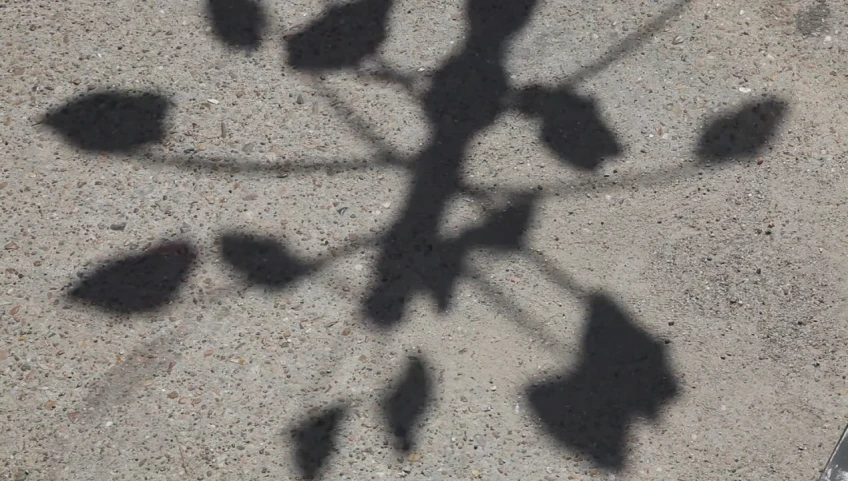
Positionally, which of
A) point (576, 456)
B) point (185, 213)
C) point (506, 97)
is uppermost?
point (506, 97)

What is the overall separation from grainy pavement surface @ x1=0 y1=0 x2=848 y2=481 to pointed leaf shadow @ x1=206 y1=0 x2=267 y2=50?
0.6 inches

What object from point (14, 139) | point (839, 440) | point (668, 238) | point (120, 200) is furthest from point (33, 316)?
point (839, 440)

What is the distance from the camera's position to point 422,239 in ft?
11.9

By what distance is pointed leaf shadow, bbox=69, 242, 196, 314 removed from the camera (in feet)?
11.4

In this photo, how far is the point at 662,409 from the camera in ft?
10.9

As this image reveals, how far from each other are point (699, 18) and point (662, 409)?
5.66 ft

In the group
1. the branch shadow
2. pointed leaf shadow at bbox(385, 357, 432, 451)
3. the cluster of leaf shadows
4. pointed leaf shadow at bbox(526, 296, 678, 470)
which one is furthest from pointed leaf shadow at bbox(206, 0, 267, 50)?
pointed leaf shadow at bbox(526, 296, 678, 470)

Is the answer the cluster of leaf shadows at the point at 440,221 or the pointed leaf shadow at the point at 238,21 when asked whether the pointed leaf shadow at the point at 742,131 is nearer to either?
the cluster of leaf shadows at the point at 440,221

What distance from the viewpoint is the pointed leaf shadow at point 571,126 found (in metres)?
3.84

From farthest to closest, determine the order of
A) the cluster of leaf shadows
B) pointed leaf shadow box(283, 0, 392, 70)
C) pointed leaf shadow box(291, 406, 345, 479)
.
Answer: pointed leaf shadow box(283, 0, 392, 70), the cluster of leaf shadows, pointed leaf shadow box(291, 406, 345, 479)

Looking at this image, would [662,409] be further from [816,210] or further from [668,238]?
[816,210]

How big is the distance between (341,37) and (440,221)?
948 millimetres

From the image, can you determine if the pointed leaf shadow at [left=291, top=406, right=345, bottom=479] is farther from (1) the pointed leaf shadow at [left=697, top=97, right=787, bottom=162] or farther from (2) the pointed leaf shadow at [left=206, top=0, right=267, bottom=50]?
(1) the pointed leaf shadow at [left=697, top=97, right=787, bottom=162]

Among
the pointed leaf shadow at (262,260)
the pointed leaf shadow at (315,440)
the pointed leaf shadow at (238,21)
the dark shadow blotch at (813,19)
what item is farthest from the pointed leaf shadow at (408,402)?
the dark shadow blotch at (813,19)
